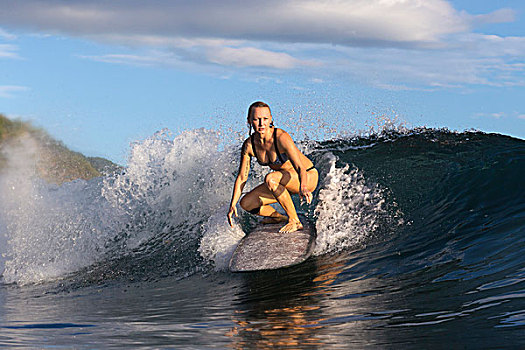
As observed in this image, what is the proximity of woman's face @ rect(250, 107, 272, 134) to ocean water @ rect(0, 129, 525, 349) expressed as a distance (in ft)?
5.18

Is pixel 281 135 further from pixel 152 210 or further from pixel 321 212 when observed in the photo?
pixel 152 210

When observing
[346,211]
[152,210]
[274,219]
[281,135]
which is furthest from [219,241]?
[152,210]

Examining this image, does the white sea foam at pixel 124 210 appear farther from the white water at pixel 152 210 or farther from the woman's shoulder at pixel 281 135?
the woman's shoulder at pixel 281 135

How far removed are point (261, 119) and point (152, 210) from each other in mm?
4008

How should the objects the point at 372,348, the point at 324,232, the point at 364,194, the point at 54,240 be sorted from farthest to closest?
the point at 54,240, the point at 364,194, the point at 324,232, the point at 372,348

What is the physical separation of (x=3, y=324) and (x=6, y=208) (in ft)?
20.8

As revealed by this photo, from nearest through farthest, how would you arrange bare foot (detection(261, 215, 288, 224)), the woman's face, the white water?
the woman's face, bare foot (detection(261, 215, 288, 224)), the white water

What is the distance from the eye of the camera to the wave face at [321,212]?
20.8ft

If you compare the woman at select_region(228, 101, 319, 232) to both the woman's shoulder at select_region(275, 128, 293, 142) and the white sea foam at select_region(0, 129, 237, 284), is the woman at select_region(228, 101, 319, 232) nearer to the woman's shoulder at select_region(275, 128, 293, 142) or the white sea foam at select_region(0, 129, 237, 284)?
the woman's shoulder at select_region(275, 128, 293, 142)

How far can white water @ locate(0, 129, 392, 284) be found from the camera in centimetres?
735

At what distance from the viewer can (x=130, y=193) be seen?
31.1ft

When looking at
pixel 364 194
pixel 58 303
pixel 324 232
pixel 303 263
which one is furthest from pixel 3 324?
pixel 364 194

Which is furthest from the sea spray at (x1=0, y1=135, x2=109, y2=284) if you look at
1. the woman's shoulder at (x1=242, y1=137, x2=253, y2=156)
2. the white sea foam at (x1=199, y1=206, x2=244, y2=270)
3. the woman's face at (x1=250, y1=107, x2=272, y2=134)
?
the woman's face at (x1=250, y1=107, x2=272, y2=134)

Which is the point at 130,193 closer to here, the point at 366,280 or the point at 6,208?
the point at 6,208
